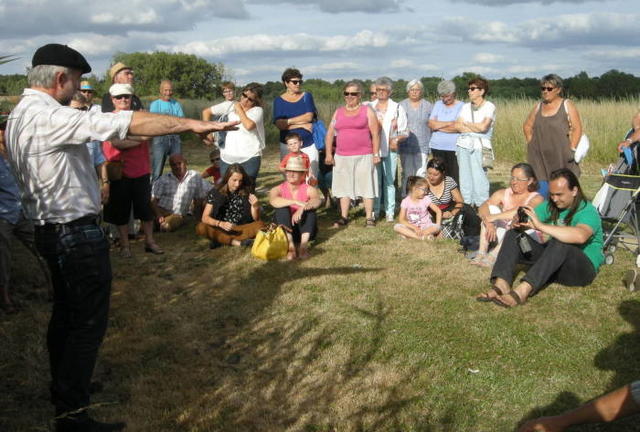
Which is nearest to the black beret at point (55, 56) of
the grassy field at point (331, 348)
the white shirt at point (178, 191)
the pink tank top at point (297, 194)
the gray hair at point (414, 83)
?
the grassy field at point (331, 348)

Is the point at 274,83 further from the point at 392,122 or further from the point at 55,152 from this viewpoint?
the point at 55,152

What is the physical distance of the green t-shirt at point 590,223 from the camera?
5.67m

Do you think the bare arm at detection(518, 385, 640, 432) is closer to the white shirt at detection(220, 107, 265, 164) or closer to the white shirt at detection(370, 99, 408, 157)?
the white shirt at detection(220, 107, 265, 164)

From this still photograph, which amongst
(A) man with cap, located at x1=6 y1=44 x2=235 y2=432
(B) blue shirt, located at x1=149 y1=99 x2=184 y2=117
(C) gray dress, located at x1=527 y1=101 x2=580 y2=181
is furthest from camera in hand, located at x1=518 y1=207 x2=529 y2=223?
(B) blue shirt, located at x1=149 y1=99 x2=184 y2=117

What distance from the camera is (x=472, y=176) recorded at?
28.8 feet

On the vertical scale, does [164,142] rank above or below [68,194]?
below

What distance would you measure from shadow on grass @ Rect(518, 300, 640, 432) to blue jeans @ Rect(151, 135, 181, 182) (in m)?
6.40

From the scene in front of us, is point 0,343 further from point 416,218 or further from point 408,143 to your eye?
point 408,143

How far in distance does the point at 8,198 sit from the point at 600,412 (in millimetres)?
4393

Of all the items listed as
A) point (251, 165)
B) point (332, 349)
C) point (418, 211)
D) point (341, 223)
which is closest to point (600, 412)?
point (332, 349)

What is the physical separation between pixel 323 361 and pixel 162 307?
1.85 m

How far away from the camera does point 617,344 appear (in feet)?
15.1

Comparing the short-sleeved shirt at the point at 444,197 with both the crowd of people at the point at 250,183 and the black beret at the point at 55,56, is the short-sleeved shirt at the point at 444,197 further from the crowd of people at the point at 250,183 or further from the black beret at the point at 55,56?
the black beret at the point at 55,56

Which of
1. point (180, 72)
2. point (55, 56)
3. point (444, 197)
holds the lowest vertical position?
point (444, 197)
